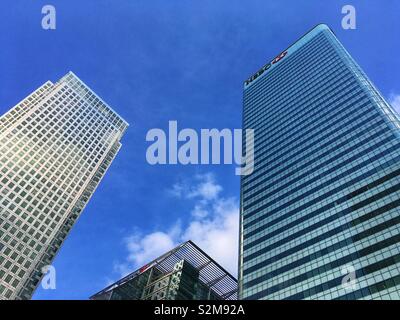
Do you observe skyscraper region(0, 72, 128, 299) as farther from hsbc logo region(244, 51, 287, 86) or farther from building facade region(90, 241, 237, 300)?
hsbc logo region(244, 51, 287, 86)

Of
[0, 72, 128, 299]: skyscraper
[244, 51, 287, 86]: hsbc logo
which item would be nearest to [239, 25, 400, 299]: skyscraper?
[244, 51, 287, 86]: hsbc logo

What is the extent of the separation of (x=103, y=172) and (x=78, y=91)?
123 ft

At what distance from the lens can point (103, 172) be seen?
148250mm

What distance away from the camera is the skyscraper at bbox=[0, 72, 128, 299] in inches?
4262

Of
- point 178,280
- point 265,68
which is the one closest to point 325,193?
point 178,280

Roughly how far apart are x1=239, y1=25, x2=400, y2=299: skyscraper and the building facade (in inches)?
398

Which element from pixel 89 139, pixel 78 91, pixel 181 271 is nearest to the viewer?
pixel 181 271

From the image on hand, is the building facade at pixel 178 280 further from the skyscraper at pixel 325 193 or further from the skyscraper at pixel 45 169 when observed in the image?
the skyscraper at pixel 45 169

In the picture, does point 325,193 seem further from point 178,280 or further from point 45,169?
point 45,169

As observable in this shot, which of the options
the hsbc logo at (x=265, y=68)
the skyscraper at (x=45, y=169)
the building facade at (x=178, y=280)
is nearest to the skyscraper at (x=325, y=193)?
the building facade at (x=178, y=280)
